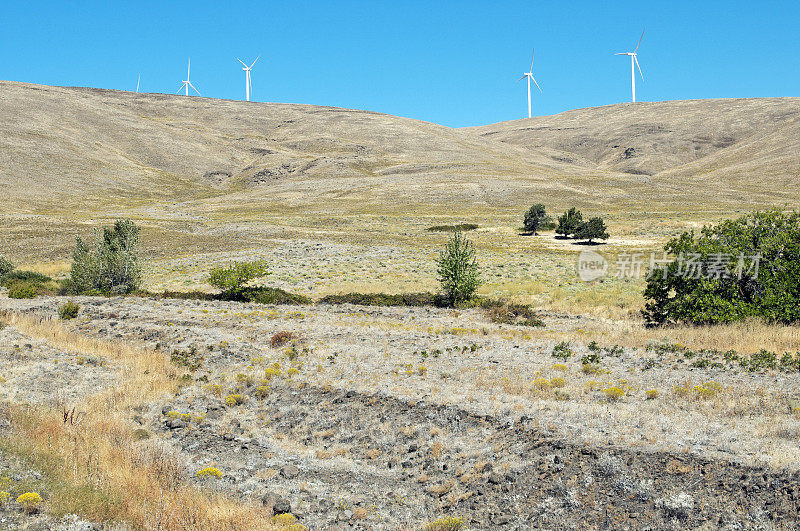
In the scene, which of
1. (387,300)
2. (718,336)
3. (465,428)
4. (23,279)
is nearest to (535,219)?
(387,300)

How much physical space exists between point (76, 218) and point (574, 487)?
95229 mm

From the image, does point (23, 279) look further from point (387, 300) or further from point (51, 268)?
point (387, 300)

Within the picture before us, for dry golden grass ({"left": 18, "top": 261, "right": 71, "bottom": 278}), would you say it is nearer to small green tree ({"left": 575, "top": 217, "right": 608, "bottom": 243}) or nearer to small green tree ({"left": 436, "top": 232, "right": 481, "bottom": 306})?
small green tree ({"left": 436, "top": 232, "right": 481, "bottom": 306})

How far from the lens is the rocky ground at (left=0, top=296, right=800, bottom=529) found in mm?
8008

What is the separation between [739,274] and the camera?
63.9ft

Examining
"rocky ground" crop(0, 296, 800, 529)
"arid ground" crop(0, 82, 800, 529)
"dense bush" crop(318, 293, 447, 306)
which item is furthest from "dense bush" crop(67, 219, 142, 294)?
"rocky ground" crop(0, 296, 800, 529)

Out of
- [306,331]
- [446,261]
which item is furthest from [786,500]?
[446,261]

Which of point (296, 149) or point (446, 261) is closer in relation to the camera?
point (446, 261)

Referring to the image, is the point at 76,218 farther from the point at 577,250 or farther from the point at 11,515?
the point at 11,515

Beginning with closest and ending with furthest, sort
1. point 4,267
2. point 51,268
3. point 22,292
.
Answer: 1. point 22,292
2. point 4,267
3. point 51,268

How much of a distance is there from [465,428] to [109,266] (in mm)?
28330

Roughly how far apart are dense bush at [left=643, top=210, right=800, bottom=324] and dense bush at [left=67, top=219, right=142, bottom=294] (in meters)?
28.7

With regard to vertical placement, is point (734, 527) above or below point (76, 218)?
below

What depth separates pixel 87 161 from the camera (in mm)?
145750
